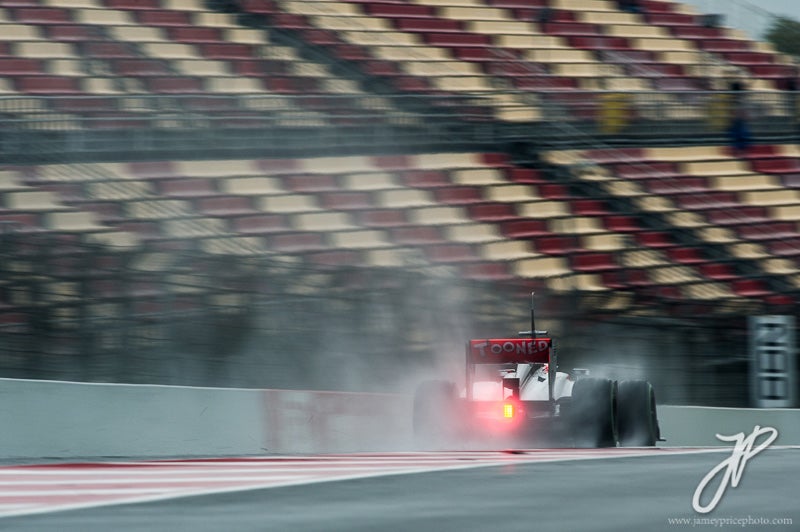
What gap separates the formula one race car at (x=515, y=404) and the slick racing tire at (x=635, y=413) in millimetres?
132

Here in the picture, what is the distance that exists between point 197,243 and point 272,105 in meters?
4.20

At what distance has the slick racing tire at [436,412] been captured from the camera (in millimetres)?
11484

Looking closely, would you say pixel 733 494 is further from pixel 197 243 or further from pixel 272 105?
pixel 272 105

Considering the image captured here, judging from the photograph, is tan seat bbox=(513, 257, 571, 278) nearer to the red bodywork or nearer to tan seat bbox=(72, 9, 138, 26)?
the red bodywork

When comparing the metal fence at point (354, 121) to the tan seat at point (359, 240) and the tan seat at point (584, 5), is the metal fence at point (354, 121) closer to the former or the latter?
the tan seat at point (359, 240)

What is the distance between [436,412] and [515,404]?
690mm

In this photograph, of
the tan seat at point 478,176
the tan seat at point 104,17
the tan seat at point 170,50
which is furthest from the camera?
the tan seat at point 104,17

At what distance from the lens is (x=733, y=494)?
7375 mm

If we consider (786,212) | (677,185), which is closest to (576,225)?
(677,185)

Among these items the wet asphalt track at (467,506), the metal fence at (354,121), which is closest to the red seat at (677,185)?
the metal fence at (354,121)

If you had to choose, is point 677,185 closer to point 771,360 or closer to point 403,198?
point 403,198

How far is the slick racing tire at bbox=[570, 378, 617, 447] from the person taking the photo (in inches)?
453

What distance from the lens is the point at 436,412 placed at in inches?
454

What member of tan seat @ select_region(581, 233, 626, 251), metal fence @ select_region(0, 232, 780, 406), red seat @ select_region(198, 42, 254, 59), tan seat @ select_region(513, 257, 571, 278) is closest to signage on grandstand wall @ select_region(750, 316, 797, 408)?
metal fence @ select_region(0, 232, 780, 406)
